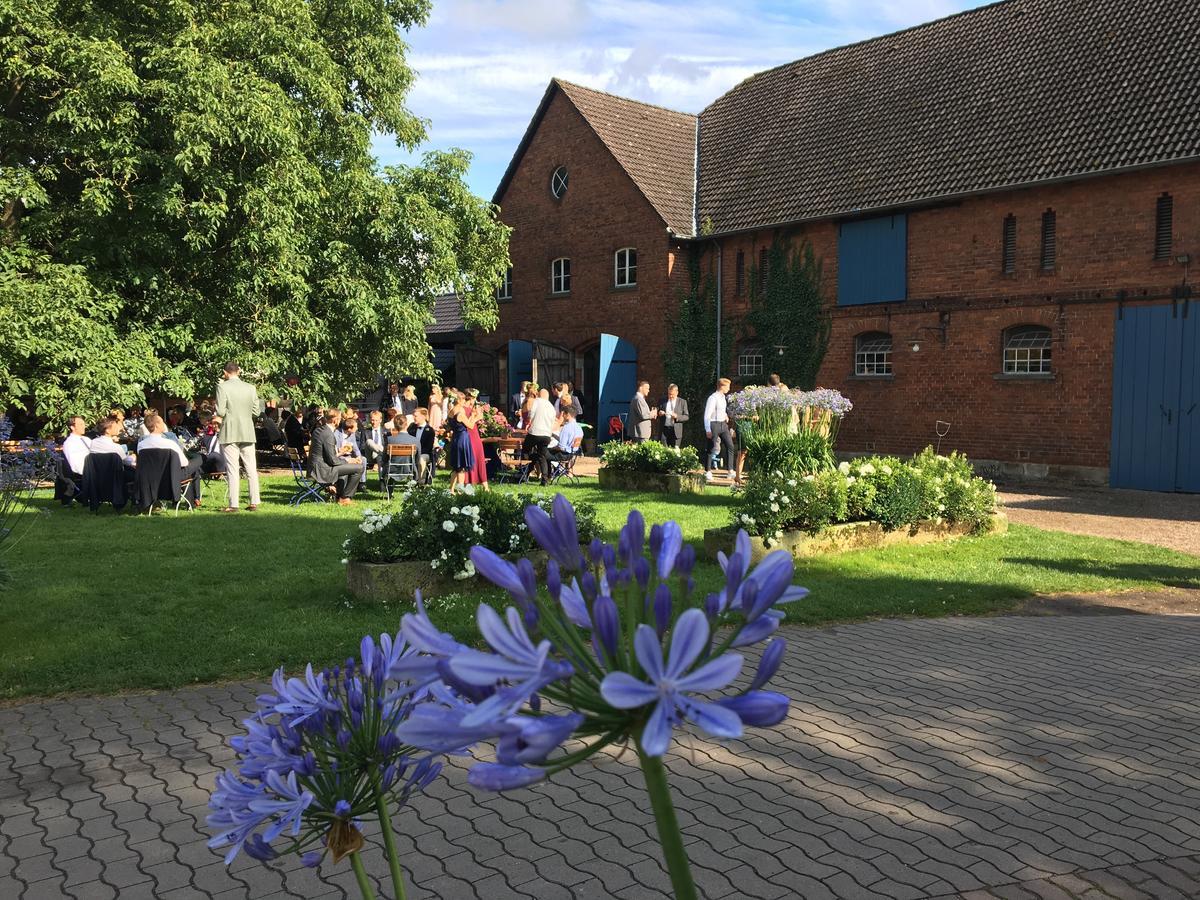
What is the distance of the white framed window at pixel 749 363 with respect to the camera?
25406mm

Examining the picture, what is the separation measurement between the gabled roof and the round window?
65.7 inches

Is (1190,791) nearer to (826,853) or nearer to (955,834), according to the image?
(955,834)

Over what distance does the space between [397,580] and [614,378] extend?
62.7 ft

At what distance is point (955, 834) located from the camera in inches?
165

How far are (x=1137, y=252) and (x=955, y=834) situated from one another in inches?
682

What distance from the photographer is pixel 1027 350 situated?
65.9ft

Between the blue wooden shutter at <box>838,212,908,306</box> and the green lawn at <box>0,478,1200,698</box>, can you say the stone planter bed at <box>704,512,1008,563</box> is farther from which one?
the blue wooden shutter at <box>838,212,908,306</box>

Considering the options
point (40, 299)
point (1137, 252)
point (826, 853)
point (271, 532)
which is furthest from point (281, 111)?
point (826, 853)

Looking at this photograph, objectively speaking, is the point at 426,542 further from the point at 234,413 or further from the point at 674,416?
the point at 674,416

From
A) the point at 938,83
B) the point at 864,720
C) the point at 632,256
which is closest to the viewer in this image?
the point at 864,720

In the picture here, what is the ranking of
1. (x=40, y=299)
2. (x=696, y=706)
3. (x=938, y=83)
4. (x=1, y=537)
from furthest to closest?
(x=938, y=83) < (x=40, y=299) < (x=1, y=537) < (x=696, y=706)

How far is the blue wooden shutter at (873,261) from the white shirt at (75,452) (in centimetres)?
1644

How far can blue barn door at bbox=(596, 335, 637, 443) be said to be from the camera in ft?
88.0

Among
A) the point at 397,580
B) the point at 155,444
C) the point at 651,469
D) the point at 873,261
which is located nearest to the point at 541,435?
the point at 651,469
